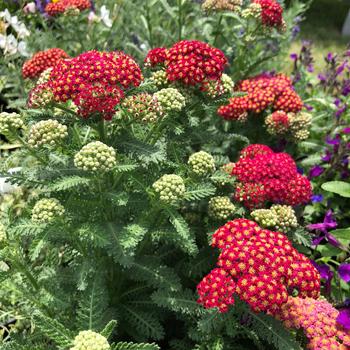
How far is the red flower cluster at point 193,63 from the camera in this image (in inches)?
90.9

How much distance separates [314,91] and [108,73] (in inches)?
126

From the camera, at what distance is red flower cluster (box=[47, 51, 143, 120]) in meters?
1.93

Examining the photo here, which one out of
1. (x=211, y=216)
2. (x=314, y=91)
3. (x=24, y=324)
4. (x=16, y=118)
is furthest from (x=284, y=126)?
(x=24, y=324)

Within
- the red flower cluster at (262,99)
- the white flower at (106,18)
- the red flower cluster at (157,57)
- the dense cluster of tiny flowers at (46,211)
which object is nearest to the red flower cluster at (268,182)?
the red flower cluster at (262,99)

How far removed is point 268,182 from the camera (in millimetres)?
2600

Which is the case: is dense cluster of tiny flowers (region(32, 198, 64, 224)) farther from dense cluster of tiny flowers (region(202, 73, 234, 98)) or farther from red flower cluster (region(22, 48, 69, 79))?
red flower cluster (region(22, 48, 69, 79))

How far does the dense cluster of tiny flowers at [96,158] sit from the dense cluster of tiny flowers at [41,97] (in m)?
0.36

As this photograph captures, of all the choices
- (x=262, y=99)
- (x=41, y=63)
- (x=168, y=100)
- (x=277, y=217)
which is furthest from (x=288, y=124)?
(x=41, y=63)

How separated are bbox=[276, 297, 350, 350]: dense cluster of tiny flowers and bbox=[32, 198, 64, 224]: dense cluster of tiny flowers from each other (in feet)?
3.82

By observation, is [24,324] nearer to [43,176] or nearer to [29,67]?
[43,176]

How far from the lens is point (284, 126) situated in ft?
10.7

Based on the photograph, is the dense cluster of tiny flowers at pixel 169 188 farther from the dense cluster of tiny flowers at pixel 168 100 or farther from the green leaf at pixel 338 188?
the green leaf at pixel 338 188

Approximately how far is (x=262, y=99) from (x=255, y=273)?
178 centimetres

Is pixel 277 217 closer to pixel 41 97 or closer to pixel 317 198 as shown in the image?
pixel 317 198
